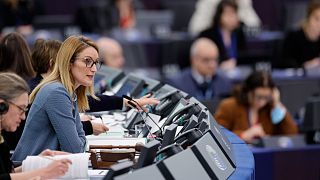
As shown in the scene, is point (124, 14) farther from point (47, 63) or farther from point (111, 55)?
point (47, 63)

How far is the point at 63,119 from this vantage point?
4793 mm

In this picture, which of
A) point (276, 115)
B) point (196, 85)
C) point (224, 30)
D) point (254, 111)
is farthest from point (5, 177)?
point (224, 30)

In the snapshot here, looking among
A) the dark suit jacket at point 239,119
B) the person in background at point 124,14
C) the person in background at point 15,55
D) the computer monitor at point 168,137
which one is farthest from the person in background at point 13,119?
the person in background at point 124,14

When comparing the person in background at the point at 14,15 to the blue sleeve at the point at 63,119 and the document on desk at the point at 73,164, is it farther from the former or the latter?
the document on desk at the point at 73,164

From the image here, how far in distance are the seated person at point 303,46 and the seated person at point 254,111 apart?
3.24 metres

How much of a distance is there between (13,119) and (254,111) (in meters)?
3.88

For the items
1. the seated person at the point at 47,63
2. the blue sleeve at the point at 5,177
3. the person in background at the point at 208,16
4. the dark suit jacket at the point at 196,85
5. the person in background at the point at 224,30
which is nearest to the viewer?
the blue sleeve at the point at 5,177

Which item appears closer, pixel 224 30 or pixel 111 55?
pixel 111 55

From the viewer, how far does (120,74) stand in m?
7.75

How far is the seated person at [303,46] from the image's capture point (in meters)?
11.1

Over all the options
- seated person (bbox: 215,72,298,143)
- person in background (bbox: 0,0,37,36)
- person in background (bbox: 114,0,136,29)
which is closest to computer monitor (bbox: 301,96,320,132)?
seated person (bbox: 215,72,298,143)

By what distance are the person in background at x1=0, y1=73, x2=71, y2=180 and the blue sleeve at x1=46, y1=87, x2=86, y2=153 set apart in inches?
14.5

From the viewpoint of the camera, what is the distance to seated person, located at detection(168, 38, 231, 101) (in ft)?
28.9

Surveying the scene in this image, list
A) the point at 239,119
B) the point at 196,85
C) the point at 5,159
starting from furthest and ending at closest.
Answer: the point at 196,85
the point at 239,119
the point at 5,159
